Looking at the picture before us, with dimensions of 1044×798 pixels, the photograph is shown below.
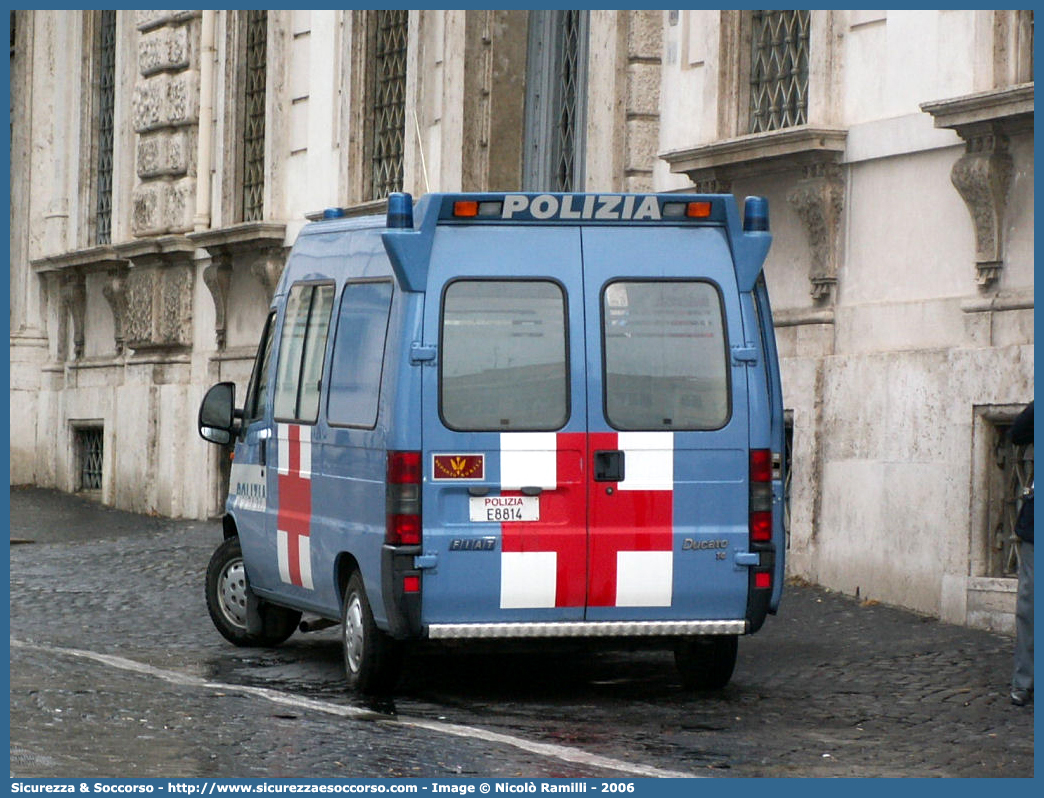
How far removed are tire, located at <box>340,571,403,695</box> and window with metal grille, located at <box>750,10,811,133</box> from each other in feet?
20.3

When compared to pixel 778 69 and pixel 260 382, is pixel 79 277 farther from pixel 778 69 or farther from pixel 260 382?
pixel 260 382

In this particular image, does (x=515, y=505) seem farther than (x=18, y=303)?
No

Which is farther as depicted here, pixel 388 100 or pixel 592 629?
pixel 388 100

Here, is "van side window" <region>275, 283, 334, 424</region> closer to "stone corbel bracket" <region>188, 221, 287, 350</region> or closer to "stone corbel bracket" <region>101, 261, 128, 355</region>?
"stone corbel bracket" <region>188, 221, 287, 350</region>

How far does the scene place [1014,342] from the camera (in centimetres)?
1280

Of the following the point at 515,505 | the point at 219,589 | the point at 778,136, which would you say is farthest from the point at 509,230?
the point at 778,136

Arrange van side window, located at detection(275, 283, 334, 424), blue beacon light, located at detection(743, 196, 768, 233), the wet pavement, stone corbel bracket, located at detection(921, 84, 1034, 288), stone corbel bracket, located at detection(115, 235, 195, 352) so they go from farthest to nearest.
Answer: stone corbel bracket, located at detection(115, 235, 195, 352) → stone corbel bracket, located at detection(921, 84, 1034, 288) → van side window, located at detection(275, 283, 334, 424) → blue beacon light, located at detection(743, 196, 768, 233) → the wet pavement

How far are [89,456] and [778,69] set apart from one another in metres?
11.7

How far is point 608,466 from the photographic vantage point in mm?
9805

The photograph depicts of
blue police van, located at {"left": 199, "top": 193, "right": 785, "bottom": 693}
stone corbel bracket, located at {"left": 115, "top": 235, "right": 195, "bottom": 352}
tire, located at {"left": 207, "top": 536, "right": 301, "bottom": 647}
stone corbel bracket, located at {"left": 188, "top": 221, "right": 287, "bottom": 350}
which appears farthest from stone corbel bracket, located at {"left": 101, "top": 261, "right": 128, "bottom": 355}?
blue police van, located at {"left": 199, "top": 193, "right": 785, "bottom": 693}

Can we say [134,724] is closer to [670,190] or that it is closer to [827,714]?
[827,714]

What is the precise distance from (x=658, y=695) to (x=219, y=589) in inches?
124

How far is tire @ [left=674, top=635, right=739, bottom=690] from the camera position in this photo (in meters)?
10.3

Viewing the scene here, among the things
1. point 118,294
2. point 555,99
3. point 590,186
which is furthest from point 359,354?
point 118,294
